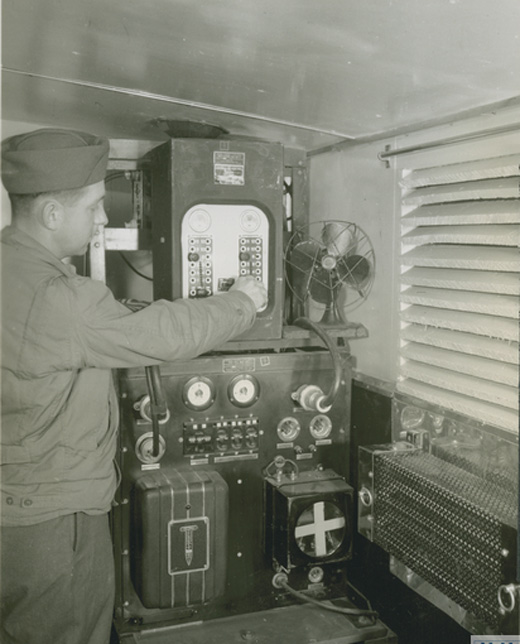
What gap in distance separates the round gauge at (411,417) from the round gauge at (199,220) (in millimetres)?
1079

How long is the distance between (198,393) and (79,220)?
88 centimetres

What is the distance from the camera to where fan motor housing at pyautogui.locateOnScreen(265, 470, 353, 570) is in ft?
8.63

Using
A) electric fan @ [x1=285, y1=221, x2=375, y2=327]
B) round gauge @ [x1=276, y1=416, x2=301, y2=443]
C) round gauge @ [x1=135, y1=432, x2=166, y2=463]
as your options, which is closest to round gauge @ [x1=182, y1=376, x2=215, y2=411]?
round gauge @ [x1=135, y1=432, x2=166, y2=463]

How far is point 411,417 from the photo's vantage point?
259cm

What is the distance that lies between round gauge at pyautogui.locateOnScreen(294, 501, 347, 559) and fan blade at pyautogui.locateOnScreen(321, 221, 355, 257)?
1.05 meters

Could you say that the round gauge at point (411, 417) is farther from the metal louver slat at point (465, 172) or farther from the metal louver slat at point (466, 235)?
the metal louver slat at point (465, 172)

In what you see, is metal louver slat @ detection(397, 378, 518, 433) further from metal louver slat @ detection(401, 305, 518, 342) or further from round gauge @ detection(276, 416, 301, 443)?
round gauge @ detection(276, 416, 301, 443)

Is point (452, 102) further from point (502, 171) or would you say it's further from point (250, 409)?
point (250, 409)

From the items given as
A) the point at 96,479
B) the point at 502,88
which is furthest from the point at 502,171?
the point at 96,479

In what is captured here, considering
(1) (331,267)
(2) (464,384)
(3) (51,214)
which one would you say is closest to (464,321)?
(2) (464,384)

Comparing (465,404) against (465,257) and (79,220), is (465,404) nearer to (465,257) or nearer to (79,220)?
(465,257)

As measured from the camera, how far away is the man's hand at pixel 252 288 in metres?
2.49

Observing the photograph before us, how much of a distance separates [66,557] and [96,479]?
26cm

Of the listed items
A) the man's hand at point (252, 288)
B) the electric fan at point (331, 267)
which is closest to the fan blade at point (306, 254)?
the electric fan at point (331, 267)
